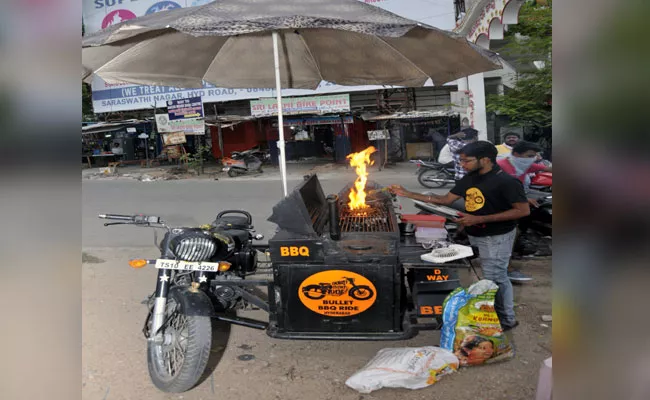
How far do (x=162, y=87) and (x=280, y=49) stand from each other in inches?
720

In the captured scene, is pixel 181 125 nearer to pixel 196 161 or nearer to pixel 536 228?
pixel 196 161

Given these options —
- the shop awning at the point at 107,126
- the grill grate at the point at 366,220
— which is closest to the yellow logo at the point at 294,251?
the grill grate at the point at 366,220

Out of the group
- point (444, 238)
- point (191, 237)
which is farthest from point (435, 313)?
point (191, 237)

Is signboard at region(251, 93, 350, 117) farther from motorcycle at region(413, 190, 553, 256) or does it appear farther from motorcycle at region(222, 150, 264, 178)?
motorcycle at region(413, 190, 553, 256)

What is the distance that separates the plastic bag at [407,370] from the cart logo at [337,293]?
443 millimetres

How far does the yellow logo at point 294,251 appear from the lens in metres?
3.21

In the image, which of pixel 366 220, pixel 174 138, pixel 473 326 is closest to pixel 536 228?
pixel 366 220

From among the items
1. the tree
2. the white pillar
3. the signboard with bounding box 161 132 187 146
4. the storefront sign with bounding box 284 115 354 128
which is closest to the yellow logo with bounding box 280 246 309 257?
the tree

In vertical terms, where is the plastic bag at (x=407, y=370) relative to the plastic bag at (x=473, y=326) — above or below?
below

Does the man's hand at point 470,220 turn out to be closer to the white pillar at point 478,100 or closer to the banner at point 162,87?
the white pillar at point 478,100

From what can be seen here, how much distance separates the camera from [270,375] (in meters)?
3.49

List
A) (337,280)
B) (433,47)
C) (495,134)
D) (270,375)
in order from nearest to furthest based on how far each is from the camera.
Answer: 1. (337,280)
2. (270,375)
3. (433,47)
4. (495,134)
